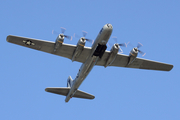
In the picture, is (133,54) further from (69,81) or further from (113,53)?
(69,81)

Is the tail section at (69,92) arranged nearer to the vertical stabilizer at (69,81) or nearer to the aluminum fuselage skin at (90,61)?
the aluminum fuselage skin at (90,61)

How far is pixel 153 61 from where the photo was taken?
38.2m

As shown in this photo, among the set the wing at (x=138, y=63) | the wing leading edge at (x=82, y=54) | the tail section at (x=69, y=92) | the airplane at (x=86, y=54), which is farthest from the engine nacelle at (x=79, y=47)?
the tail section at (x=69, y=92)

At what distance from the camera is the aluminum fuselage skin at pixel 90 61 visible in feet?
102

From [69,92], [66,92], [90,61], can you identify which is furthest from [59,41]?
[66,92]

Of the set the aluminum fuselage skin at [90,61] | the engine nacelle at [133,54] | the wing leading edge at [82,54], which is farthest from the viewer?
the engine nacelle at [133,54]

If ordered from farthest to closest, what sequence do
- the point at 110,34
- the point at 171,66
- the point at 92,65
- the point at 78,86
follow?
the point at 171,66 < the point at 78,86 < the point at 92,65 < the point at 110,34

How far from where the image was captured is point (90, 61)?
33.5 meters

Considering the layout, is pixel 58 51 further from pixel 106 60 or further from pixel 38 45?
pixel 106 60

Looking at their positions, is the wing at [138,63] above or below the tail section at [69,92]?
above

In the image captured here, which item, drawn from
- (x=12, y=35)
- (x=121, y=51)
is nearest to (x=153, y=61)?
(x=121, y=51)

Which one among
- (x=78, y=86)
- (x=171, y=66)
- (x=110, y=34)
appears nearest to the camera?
(x=110, y=34)

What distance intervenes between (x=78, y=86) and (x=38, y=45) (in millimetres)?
8556

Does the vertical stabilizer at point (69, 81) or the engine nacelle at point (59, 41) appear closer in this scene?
the engine nacelle at point (59, 41)
